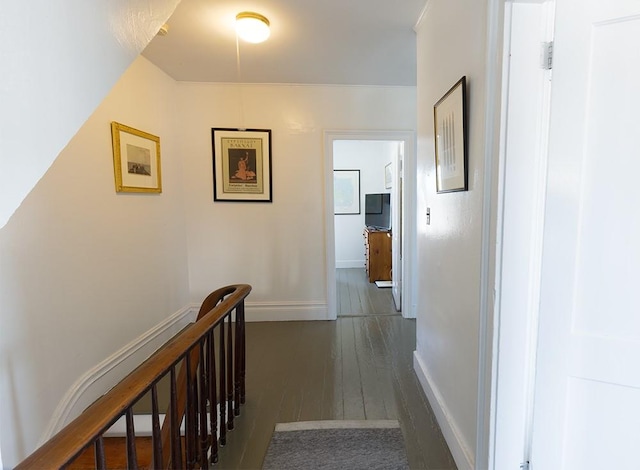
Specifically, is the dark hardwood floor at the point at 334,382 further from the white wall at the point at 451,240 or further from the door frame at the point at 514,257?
the door frame at the point at 514,257

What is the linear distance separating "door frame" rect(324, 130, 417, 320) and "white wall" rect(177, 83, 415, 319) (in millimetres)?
65

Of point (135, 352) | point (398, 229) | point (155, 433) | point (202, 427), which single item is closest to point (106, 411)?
point (155, 433)

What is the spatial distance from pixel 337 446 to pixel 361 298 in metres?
2.65

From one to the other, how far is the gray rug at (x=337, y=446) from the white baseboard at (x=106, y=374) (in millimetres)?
1211

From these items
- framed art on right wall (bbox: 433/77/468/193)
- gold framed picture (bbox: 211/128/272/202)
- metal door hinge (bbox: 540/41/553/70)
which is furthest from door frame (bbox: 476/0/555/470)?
gold framed picture (bbox: 211/128/272/202)

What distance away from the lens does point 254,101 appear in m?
3.21

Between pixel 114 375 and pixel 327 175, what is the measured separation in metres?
2.50

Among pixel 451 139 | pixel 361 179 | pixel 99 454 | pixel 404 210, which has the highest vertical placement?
pixel 361 179

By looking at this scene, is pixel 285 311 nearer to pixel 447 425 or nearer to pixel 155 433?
pixel 447 425

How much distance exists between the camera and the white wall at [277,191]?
3221 mm

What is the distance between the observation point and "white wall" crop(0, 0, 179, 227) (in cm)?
56

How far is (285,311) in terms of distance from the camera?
3.44 m

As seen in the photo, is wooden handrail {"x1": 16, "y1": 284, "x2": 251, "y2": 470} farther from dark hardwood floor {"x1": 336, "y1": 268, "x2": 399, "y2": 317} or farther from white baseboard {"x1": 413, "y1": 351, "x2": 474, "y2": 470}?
dark hardwood floor {"x1": 336, "y1": 268, "x2": 399, "y2": 317}

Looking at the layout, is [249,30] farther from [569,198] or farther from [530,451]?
[530,451]
